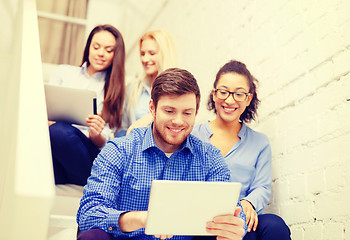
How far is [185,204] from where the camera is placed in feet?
3.74

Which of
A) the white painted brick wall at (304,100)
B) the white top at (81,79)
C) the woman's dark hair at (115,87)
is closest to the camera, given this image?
the white painted brick wall at (304,100)

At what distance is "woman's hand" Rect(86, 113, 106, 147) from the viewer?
77.2 inches

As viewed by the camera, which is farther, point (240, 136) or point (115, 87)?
point (115, 87)

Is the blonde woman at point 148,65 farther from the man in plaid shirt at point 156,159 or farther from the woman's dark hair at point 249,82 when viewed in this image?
the man in plaid shirt at point 156,159

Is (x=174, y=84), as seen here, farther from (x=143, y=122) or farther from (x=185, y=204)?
(x=143, y=122)

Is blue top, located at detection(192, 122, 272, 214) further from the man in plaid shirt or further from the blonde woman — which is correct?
the blonde woman

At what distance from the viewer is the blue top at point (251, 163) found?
1.76m

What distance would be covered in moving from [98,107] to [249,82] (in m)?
0.83

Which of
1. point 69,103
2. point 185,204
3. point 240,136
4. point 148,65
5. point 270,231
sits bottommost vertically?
point 270,231

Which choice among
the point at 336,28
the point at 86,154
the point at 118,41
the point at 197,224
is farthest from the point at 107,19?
the point at 197,224

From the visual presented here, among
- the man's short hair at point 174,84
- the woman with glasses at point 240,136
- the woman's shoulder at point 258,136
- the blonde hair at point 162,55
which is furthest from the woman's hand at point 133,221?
the blonde hair at point 162,55

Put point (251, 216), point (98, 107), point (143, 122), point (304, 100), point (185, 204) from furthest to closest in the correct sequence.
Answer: point (98, 107), point (143, 122), point (304, 100), point (251, 216), point (185, 204)

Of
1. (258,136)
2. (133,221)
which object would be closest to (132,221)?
(133,221)

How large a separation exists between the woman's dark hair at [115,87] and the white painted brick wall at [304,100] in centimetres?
61
